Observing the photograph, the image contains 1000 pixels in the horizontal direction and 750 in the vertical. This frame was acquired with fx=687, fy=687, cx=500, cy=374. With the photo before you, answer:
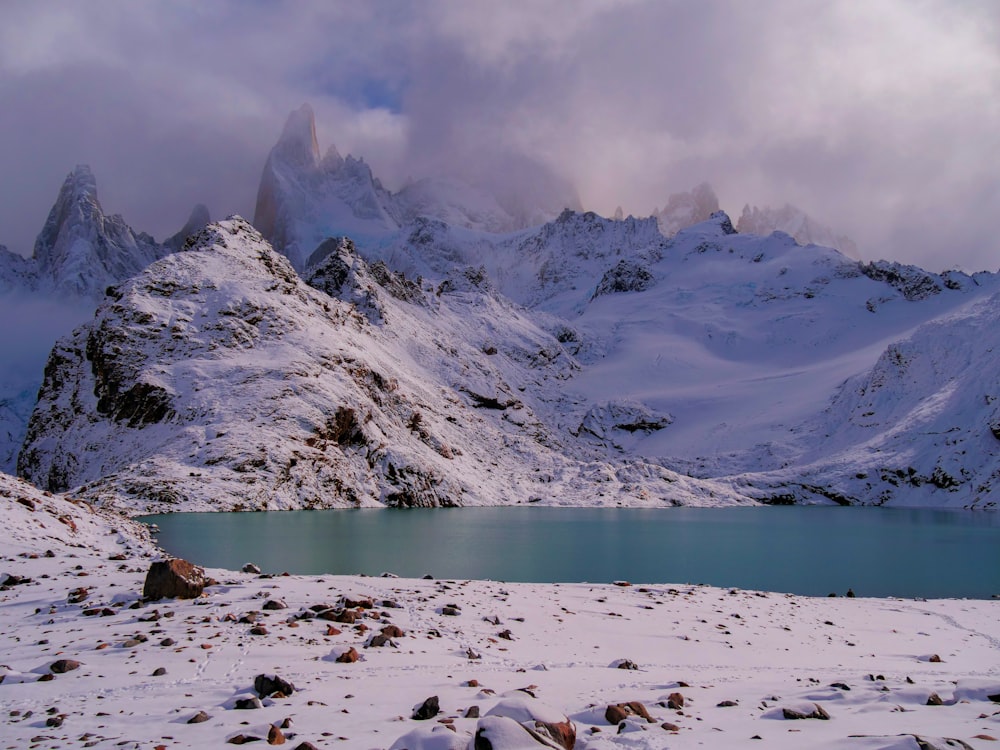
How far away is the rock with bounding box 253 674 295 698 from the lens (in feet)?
34.1

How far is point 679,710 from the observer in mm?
10547

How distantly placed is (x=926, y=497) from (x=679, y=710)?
109 metres

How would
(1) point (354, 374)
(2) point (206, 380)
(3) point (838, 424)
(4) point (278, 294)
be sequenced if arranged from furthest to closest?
(3) point (838, 424) → (4) point (278, 294) → (1) point (354, 374) → (2) point (206, 380)

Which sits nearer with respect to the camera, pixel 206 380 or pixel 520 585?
pixel 520 585

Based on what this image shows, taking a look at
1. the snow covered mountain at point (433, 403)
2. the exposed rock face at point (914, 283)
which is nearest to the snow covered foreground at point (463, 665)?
the snow covered mountain at point (433, 403)

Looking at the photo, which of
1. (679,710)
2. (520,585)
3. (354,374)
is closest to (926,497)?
(354,374)

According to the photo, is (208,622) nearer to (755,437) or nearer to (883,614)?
(883,614)

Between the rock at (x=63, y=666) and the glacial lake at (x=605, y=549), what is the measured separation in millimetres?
17260

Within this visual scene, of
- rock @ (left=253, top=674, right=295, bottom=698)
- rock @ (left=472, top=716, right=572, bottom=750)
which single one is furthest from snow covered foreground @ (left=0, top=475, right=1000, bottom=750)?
rock @ (left=253, top=674, right=295, bottom=698)

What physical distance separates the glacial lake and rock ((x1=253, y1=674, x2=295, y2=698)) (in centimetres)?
1850

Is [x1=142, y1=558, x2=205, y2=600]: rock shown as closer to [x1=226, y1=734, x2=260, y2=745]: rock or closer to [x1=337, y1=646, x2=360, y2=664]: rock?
[x1=337, y1=646, x2=360, y2=664]: rock

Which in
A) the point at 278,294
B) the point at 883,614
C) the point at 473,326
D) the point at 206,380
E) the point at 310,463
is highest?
the point at 473,326

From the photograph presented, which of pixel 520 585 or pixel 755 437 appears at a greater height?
pixel 755 437

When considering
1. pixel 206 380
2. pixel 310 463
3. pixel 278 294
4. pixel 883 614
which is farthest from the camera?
pixel 278 294
